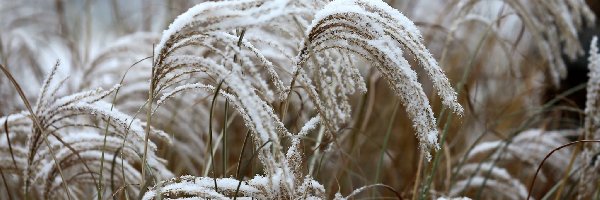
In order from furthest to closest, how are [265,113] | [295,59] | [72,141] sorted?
[72,141] < [295,59] < [265,113]

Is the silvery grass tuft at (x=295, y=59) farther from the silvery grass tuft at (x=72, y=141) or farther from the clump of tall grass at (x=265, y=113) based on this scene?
the silvery grass tuft at (x=72, y=141)

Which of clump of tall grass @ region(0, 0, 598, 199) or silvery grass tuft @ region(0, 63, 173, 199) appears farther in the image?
silvery grass tuft @ region(0, 63, 173, 199)

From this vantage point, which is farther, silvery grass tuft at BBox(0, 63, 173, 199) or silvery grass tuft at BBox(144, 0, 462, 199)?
silvery grass tuft at BBox(0, 63, 173, 199)

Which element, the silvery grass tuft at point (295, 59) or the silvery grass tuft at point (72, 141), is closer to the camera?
the silvery grass tuft at point (295, 59)

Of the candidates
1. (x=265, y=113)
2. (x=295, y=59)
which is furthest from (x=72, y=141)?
(x=265, y=113)

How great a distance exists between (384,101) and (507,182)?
1887 millimetres

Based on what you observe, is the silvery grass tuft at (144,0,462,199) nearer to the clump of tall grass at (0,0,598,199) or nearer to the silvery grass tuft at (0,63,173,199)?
the clump of tall grass at (0,0,598,199)

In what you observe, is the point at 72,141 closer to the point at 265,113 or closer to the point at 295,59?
the point at 295,59

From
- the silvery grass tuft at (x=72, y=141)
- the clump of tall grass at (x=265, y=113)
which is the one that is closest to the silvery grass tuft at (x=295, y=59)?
the clump of tall grass at (x=265, y=113)

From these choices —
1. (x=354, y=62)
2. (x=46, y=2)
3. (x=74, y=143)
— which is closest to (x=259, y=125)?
(x=354, y=62)

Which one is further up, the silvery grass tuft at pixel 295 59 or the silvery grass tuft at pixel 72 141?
the silvery grass tuft at pixel 72 141

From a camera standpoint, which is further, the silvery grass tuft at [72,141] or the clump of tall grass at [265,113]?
the silvery grass tuft at [72,141]

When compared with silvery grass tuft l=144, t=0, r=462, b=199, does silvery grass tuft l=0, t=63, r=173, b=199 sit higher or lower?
higher

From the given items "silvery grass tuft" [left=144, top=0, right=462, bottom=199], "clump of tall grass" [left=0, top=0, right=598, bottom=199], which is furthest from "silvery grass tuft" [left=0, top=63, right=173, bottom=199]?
"silvery grass tuft" [left=144, top=0, right=462, bottom=199]
